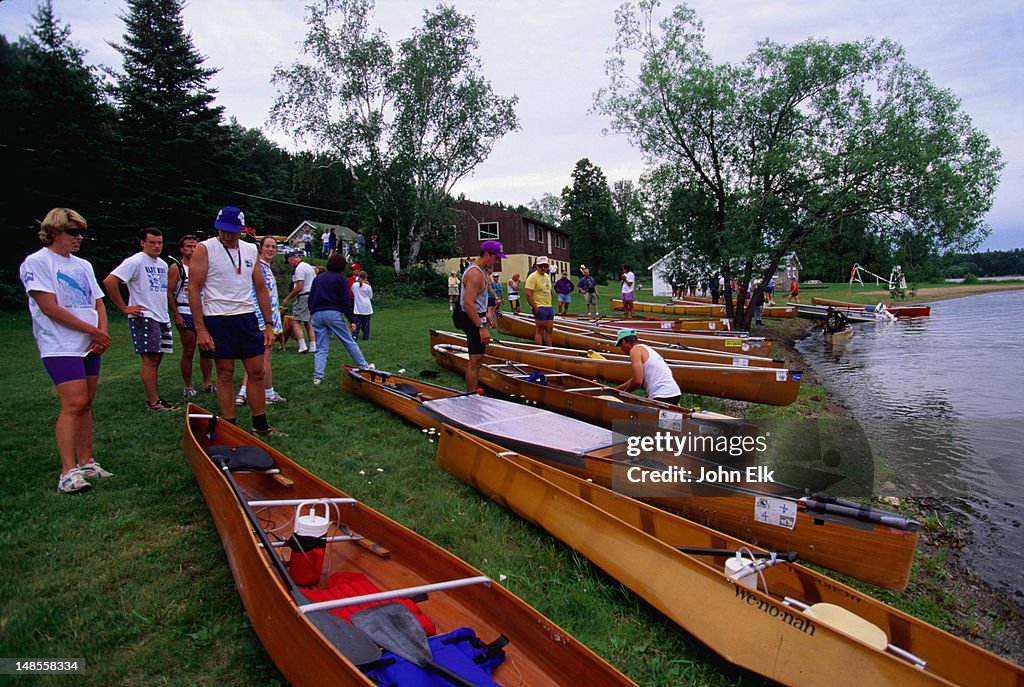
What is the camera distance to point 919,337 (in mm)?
20281

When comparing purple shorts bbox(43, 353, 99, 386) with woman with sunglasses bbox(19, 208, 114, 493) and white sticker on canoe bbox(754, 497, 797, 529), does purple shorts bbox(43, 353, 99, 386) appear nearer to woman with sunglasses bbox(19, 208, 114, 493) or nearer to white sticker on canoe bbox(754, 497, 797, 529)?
woman with sunglasses bbox(19, 208, 114, 493)

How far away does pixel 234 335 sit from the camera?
534cm

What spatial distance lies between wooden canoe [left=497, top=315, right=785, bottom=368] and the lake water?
2.11 meters

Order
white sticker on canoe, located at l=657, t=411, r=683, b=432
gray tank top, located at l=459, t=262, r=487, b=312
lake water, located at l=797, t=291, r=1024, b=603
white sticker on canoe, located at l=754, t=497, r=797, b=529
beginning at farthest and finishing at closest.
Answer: gray tank top, located at l=459, t=262, r=487, b=312
white sticker on canoe, located at l=657, t=411, r=683, b=432
lake water, located at l=797, t=291, r=1024, b=603
white sticker on canoe, located at l=754, t=497, r=797, b=529

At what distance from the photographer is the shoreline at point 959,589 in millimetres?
3578

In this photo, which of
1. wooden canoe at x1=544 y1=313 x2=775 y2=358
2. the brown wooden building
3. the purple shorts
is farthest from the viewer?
the brown wooden building

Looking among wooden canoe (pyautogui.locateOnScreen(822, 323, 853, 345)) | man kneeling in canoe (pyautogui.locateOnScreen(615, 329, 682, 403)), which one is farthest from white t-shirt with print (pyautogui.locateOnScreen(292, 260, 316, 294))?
wooden canoe (pyautogui.locateOnScreen(822, 323, 853, 345))

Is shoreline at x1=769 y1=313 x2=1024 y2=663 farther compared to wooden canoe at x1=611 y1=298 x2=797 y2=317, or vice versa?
wooden canoe at x1=611 y1=298 x2=797 y2=317

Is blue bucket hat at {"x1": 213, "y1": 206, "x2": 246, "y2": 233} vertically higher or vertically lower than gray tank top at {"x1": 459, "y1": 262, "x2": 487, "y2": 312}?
higher

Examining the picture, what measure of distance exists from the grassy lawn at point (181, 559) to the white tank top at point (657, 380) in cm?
293

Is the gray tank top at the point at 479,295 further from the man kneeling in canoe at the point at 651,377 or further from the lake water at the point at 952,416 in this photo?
the lake water at the point at 952,416

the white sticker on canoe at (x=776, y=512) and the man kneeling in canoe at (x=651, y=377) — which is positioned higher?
the man kneeling in canoe at (x=651, y=377)

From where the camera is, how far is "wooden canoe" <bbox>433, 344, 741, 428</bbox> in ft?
19.2

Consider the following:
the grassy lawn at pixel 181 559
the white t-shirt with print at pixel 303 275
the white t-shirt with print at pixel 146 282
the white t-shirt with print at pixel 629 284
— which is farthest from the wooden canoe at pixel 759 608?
the white t-shirt with print at pixel 629 284
